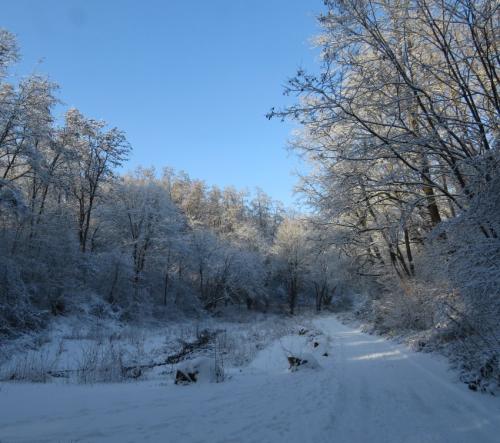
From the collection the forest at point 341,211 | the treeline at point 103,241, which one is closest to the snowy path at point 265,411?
the forest at point 341,211

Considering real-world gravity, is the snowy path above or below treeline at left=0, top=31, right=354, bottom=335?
below

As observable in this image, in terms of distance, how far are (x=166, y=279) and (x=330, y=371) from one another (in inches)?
1252

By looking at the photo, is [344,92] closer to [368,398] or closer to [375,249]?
[368,398]

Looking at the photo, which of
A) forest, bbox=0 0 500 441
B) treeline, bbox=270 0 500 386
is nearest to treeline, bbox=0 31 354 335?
forest, bbox=0 0 500 441

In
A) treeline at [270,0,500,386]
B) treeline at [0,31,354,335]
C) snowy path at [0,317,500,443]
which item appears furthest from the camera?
treeline at [0,31,354,335]

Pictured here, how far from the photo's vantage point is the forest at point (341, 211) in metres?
6.69

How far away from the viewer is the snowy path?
417 cm

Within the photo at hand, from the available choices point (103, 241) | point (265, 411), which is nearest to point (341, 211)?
point (265, 411)

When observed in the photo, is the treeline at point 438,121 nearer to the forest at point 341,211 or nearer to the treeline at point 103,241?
the forest at point 341,211

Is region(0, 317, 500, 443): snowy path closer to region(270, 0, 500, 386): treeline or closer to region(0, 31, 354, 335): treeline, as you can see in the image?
region(270, 0, 500, 386): treeline

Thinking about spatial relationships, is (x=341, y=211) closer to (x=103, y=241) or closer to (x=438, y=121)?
(x=438, y=121)

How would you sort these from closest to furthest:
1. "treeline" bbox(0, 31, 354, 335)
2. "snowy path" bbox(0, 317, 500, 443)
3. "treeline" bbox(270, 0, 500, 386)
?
"snowy path" bbox(0, 317, 500, 443) → "treeline" bbox(270, 0, 500, 386) → "treeline" bbox(0, 31, 354, 335)

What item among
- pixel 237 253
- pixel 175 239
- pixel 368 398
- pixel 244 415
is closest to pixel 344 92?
pixel 368 398

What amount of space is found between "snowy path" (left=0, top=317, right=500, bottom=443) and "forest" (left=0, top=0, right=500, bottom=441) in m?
1.26
